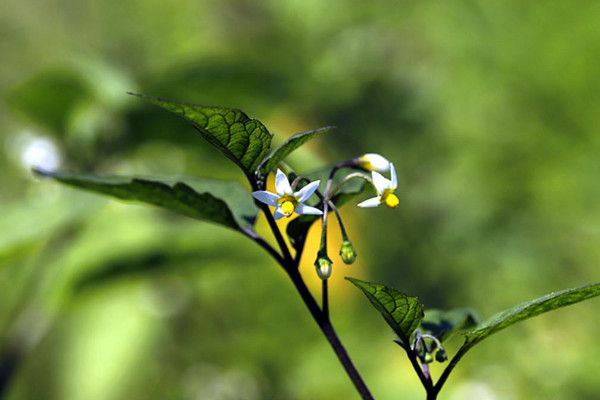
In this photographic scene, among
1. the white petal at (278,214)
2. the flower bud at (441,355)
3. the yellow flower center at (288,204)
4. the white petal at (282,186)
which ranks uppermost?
the white petal at (282,186)

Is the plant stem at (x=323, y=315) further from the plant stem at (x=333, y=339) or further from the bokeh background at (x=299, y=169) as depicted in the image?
the bokeh background at (x=299, y=169)

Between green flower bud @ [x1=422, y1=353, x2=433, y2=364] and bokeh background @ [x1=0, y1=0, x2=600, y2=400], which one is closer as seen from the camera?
green flower bud @ [x1=422, y1=353, x2=433, y2=364]

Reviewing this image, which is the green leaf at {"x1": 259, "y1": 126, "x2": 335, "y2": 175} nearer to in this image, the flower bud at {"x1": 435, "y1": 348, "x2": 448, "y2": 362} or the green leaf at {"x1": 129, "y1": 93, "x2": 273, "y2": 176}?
the green leaf at {"x1": 129, "y1": 93, "x2": 273, "y2": 176}

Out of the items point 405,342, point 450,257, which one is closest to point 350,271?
point 450,257

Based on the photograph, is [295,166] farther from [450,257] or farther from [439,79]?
[439,79]

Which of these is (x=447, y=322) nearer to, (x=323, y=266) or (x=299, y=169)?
(x=323, y=266)

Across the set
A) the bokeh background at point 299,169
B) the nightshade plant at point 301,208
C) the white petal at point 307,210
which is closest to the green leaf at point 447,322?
the nightshade plant at point 301,208

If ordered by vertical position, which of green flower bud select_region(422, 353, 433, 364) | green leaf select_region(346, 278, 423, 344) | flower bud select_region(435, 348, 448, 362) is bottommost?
flower bud select_region(435, 348, 448, 362)

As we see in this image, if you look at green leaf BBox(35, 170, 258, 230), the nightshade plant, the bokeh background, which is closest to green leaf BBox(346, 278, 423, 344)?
the nightshade plant
